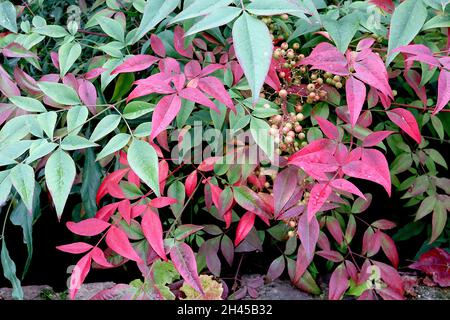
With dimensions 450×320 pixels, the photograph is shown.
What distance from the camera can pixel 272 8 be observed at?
638 mm

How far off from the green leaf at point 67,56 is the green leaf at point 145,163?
254mm

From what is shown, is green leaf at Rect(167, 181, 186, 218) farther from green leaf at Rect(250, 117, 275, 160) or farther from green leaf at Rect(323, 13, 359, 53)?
green leaf at Rect(323, 13, 359, 53)

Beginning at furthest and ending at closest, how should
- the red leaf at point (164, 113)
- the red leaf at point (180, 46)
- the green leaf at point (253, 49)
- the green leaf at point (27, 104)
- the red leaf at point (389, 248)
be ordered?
the red leaf at point (389, 248) < the red leaf at point (180, 46) < the green leaf at point (27, 104) < the red leaf at point (164, 113) < the green leaf at point (253, 49)

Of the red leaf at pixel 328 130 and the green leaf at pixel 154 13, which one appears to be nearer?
the green leaf at pixel 154 13

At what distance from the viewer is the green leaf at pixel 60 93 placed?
805mm

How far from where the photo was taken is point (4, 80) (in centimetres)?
89

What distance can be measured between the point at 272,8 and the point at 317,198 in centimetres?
26

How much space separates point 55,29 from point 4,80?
140 mm

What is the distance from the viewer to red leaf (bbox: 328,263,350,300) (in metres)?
0.94

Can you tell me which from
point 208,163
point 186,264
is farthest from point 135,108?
point 186,264

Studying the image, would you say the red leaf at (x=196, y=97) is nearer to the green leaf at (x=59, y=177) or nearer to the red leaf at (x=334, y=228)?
the green leaf at (x=59, y=177)

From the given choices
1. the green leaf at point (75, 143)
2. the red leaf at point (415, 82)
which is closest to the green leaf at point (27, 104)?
the green leaf at point (75, 143)
